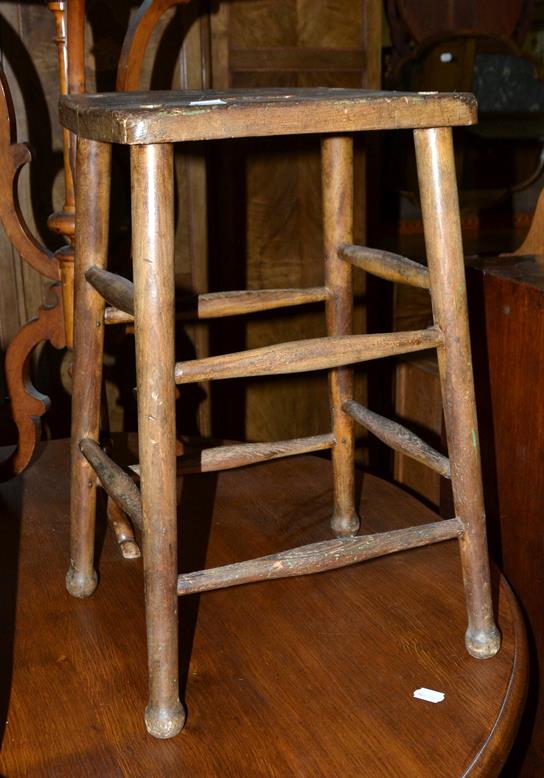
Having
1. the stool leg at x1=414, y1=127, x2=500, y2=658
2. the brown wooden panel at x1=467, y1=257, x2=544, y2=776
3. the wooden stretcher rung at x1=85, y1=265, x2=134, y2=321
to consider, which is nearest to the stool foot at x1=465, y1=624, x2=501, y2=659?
the stool leg at x1=414, y1=127, x2=500, y2=658

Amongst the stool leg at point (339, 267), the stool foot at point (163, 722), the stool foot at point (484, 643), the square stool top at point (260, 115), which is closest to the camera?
the square stool top at point (260, 115)

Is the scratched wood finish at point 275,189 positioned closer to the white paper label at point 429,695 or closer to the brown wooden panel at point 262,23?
the brown wooden panel at point 262,23

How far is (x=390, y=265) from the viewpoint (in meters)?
1.09

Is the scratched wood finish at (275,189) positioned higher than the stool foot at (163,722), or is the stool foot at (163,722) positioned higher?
the scratched wood finish at (275,189)

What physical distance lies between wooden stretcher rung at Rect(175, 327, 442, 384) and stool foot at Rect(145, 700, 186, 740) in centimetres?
33

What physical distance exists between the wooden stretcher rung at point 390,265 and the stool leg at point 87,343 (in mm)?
294

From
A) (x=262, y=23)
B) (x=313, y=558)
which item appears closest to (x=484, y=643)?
(x=313, y=558)

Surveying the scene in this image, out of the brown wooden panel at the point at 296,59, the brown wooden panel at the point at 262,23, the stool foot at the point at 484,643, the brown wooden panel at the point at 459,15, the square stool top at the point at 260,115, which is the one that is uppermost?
the brown wooden panel at the point at 459,15

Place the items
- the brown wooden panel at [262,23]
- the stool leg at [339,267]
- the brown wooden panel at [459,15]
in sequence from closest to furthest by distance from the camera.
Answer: the stool leg at [339,267] < the brown wooden panel at [262,23] < the brown wooden panel at [459,15]

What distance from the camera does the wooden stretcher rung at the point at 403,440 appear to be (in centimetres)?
107

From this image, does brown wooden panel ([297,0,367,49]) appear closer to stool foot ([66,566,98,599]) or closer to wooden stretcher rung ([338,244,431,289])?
wooden stretcher rung ([338,244,431,289])

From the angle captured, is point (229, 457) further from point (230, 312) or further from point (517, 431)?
→ point (517, 431)

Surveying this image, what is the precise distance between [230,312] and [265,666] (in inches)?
15.9

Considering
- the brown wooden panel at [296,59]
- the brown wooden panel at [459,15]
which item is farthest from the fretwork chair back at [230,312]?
the brown wooden panel at [459,15]
